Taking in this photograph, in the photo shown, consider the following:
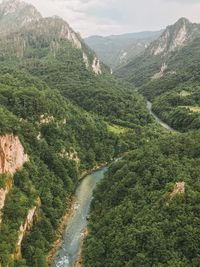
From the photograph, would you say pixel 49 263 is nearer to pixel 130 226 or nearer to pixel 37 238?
pixel 37 238

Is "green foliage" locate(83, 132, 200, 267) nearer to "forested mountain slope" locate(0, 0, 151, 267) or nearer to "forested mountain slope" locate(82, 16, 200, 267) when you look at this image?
"forested mountain slope" locate(82, 16, 200, 267)

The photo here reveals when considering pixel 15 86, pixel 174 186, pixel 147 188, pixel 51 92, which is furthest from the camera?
pixel 51 92

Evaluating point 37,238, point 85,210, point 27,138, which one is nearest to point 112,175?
point 85,210

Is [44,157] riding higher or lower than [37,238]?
higher

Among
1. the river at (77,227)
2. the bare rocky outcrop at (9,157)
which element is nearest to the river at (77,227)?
the river at (77,227)

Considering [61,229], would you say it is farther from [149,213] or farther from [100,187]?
[149,213]

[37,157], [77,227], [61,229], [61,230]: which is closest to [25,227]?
[61,230]

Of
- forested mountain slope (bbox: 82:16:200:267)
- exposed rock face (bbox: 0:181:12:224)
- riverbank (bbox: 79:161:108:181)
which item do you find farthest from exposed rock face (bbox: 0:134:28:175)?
riverbank (bbox: 79:161:108:181)

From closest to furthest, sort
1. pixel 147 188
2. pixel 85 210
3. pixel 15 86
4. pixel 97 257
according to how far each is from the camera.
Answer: pixel 97 257 < pixel 147 188 < pixel 85 210 < pixel 15 86
